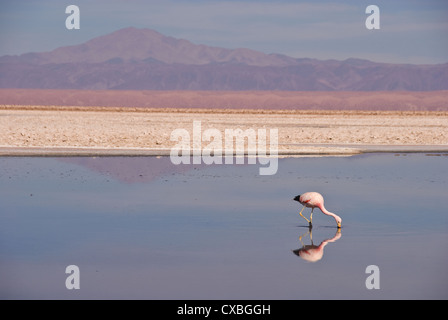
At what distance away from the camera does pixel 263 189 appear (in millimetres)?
17922

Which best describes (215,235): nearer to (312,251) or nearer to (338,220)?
(312,251)

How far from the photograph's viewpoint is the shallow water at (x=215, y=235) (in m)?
8.96

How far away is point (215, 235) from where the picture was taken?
1202cm

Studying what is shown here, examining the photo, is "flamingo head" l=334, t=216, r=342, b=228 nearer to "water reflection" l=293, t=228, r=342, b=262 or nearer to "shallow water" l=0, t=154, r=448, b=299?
"shallow water" l=0, t=154, r=448, b=299

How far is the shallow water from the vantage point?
353 inches

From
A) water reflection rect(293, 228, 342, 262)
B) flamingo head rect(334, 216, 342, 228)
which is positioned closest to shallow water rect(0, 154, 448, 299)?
water reflection rect(293, 228, 342, 262)

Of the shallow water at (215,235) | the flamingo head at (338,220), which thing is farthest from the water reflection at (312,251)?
the flamingo head at (338,220)

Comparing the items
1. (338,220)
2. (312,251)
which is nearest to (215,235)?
(312,251)

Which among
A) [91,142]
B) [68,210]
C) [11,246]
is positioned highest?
[91,142]

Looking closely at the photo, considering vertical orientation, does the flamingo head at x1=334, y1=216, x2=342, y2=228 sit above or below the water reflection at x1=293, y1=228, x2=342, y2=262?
above

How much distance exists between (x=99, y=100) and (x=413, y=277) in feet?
495

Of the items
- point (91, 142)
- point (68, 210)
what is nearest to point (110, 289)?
point (68, 210)

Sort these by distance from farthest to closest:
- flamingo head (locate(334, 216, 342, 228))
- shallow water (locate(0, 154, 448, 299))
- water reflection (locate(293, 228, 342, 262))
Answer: flamingo head (locate(334, 216, 342, 228)), water reflection (locate(293, 228, 342, 262)), shallow water (locate(0, 154, 448, 299))
